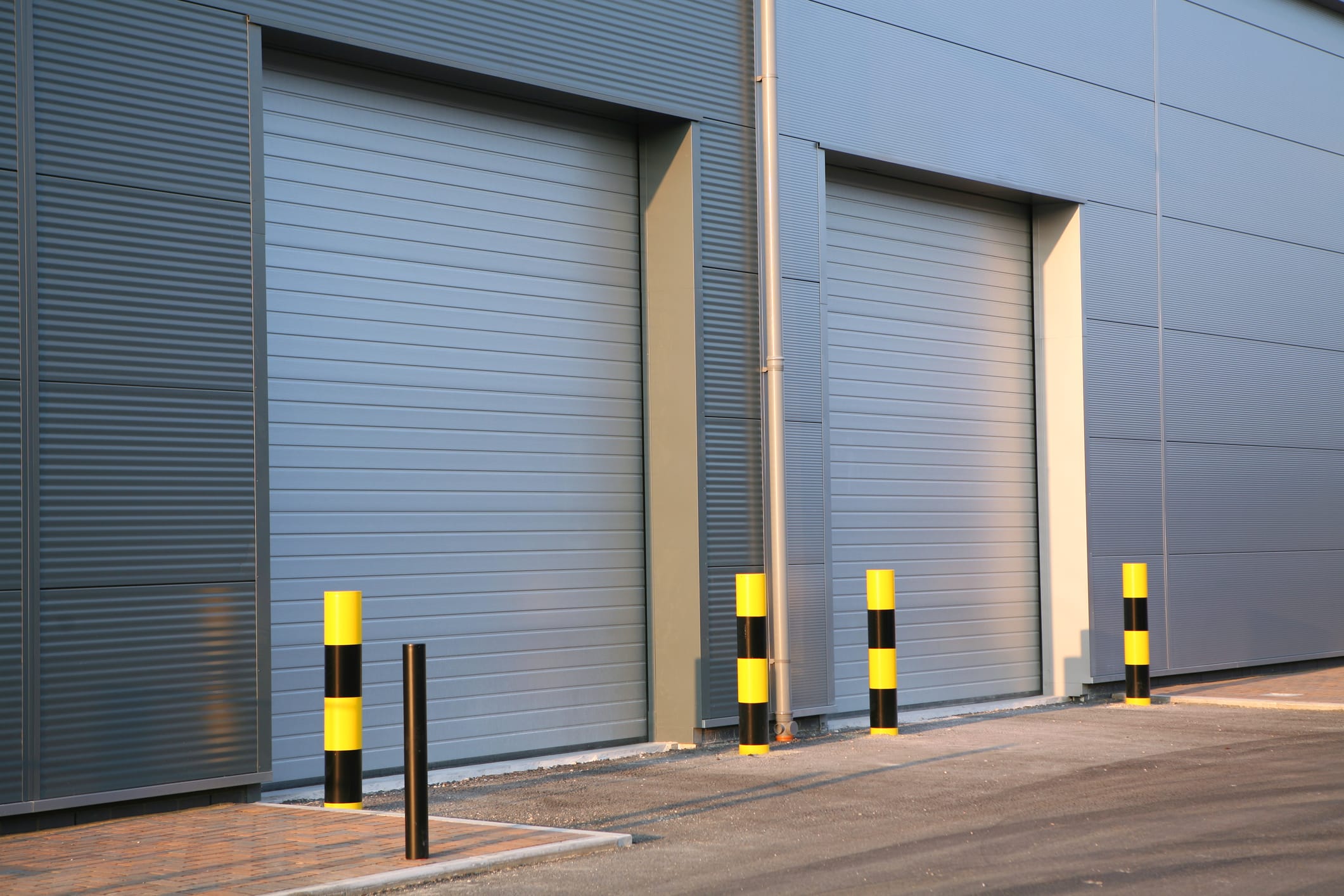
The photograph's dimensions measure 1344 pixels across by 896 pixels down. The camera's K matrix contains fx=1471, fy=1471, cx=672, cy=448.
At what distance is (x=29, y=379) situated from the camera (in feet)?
22.0

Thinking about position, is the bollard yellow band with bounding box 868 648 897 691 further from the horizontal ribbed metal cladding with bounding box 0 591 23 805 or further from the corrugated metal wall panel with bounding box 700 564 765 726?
the horizontal ribbed metal cladding with bounding box 0 591 23 805

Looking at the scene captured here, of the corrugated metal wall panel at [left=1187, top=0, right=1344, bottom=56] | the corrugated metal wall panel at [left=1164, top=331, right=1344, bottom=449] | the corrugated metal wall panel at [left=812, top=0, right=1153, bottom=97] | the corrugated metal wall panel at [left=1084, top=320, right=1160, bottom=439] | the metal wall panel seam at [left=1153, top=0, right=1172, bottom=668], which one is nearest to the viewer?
the corrugated metal wall panel at [left=812, top=0, right=1153, bottom=97]

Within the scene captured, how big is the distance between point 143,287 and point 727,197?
4.29 m

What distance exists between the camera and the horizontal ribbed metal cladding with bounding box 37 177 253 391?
6848mm

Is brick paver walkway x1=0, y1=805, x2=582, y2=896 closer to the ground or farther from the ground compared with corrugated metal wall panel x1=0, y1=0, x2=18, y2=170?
closer to the ground

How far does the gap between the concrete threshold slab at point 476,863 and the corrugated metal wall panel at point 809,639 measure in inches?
150

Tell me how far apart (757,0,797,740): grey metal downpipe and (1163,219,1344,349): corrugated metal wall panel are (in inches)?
207

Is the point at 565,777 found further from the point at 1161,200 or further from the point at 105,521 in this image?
the point at 1161,200

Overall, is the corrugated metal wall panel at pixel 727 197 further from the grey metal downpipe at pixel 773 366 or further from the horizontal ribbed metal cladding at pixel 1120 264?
the horizontal ribbed metal cladding at pixel 1120 264

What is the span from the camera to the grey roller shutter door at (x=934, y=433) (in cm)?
1134

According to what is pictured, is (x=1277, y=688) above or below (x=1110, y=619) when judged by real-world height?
below

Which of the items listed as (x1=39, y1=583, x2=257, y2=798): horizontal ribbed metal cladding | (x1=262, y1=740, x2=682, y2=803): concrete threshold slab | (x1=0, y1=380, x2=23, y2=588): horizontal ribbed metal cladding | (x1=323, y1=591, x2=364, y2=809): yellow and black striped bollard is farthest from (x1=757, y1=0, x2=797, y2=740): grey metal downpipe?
(x1=0, y1=380, x2=23, y2=588): horizontal ribbed metal cladding

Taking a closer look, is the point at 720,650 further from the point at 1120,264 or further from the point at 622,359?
the point at 1120,264

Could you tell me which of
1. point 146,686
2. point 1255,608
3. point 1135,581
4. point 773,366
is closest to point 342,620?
point 146,686
